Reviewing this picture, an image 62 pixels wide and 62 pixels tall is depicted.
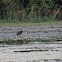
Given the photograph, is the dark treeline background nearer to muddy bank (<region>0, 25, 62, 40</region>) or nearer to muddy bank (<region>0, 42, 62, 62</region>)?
muddy bank (<region>0, 25, 62, 40</region>)

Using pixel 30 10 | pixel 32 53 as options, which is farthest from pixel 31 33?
pixel 30 10

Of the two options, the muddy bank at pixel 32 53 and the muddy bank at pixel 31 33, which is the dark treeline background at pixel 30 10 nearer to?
the muddy bank at pixel 31 33

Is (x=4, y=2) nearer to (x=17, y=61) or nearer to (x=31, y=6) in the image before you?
(x=31, y=6)

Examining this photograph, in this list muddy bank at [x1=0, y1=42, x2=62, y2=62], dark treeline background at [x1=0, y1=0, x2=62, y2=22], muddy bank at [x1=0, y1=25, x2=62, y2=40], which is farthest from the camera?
dark treeline background at [x1=0, y1=0, x2=62, y2=22]

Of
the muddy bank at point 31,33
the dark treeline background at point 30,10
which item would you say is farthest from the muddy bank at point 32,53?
the dark treeline background at point 30,10

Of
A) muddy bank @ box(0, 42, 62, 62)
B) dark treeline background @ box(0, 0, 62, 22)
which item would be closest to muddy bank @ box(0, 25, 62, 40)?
muddy bank @ box(0, 42, 62, 62)

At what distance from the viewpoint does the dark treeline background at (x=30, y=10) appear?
1989 centimetres

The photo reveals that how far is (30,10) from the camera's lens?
20.8 meters

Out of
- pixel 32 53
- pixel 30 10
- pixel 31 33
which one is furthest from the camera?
pixel 30 10

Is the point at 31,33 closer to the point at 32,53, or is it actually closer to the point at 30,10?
the point at 32,53

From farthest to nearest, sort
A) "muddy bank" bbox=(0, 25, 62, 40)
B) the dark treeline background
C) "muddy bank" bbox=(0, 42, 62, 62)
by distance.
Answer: the dark treeline background, "muddy bank" bbox=(0, 25, 62, 40), "muddy bank" bbox=(0, 42, 62, 62)

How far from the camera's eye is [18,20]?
64.3 ft

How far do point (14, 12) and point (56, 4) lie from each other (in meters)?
3.00

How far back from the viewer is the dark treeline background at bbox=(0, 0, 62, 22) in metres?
19.9
